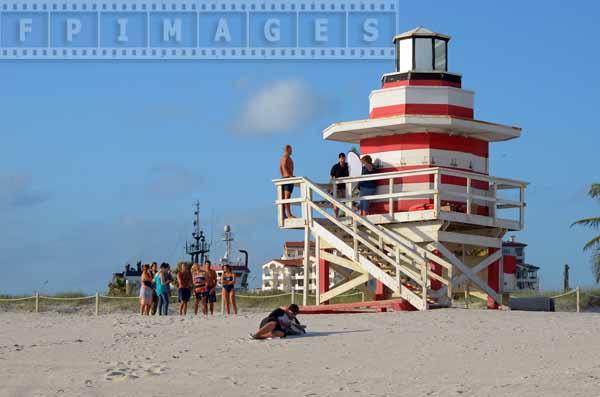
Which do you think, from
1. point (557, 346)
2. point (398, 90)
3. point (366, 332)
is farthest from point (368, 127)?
point (557, 346)

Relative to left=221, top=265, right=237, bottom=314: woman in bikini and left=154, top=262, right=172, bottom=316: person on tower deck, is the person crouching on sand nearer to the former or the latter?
left=221, top=265, right=237, bottom=314: woman in bikini

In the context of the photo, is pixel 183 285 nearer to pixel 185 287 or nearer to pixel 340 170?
pixel 185 287

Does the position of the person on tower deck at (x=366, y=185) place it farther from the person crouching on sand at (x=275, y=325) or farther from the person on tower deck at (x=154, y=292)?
the person crouching on sand at (x=275, y=325)

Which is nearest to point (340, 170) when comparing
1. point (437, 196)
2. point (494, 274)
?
point (437, 196)

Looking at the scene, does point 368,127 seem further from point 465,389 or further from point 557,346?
point 465,389

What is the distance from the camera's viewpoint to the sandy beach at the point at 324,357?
13.2 metres

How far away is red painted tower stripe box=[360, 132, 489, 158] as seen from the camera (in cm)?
2317

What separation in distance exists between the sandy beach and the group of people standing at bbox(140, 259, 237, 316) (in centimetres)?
347

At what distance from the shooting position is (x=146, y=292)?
24.2 metres

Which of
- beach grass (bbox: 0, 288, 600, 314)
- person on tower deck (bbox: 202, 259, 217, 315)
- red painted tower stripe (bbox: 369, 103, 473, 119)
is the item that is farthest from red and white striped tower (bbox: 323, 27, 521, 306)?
beach grass (bbox: 0, 288, 600, 314)

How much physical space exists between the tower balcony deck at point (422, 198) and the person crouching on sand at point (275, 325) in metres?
5.02

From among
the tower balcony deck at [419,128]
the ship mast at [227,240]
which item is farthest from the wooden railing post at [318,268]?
the ship mast at [227,240]

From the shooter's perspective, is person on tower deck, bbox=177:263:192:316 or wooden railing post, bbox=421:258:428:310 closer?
wooden railing post, bbox=421:258:428:310

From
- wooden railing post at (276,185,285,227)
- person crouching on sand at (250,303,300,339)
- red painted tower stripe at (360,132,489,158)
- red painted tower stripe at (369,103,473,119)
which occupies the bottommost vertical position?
person crouching on sand at (250,303,300,339)
